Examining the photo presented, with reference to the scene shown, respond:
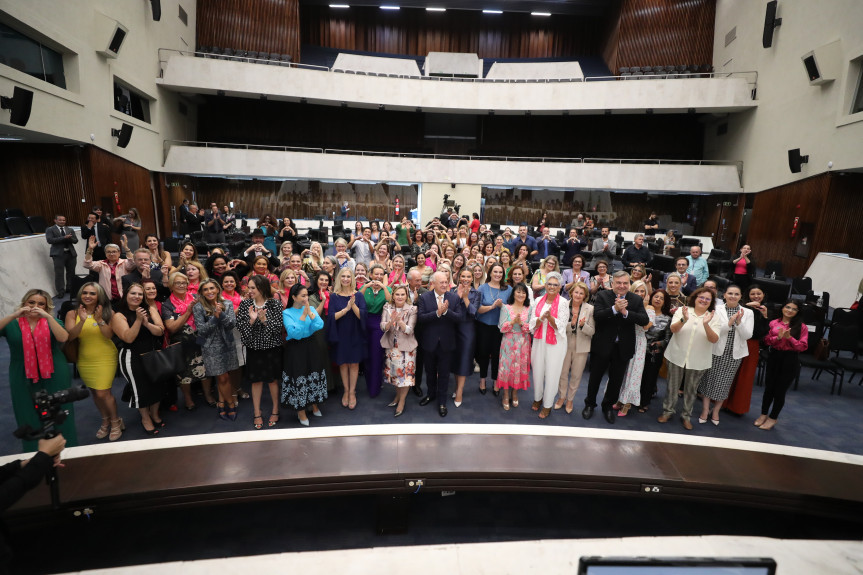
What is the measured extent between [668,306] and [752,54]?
47.1 feet

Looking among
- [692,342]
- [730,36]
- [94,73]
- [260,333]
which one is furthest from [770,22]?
[94,73]

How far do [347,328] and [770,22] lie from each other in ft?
52.1

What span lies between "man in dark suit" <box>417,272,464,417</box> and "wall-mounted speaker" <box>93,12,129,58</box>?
1186 cm

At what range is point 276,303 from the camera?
3857 millimetres

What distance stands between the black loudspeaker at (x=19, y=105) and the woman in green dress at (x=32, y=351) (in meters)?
7.35

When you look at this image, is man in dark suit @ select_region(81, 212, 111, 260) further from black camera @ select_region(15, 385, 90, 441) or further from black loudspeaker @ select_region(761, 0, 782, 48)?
black loudspeaker @ select_region(761, 0, 782, 48)

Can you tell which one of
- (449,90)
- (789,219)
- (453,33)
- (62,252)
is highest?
(453,33)

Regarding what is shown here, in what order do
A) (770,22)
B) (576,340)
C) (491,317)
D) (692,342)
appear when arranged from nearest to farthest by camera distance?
(692,342)
(576,340)
(491,317)
(770,22)

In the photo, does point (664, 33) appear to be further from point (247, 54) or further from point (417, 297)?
point (417, 297)

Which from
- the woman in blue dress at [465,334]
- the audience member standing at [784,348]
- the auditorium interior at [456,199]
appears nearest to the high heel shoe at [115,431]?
the auditorium interior at [456,199]

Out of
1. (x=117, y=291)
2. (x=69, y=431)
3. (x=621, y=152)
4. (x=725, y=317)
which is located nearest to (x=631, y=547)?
(x=725, y=317)

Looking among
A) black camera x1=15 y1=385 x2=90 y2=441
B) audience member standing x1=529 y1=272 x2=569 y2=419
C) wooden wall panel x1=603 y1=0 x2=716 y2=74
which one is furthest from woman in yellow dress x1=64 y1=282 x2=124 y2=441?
wooden wall panel x1=603 y1=0 x2=716 y2=74

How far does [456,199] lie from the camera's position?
16359mm

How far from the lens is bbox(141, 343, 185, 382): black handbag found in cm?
354
